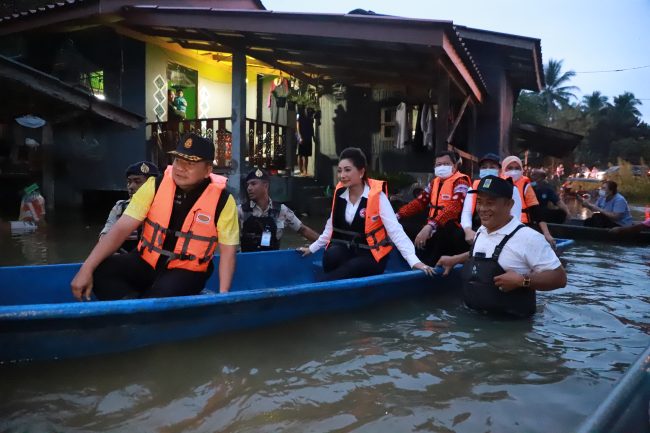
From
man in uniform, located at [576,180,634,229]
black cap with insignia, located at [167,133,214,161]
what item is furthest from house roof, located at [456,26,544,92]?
black cap with insignia, located at [167,133,214,161]

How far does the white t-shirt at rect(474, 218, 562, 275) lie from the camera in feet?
12.6

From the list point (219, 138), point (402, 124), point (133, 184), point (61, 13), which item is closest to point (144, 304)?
point (133, 184)

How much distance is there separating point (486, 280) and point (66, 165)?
10.4 metres

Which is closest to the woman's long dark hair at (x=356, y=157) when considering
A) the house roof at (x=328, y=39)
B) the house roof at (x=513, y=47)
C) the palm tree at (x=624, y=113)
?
the house roof at (x=328, y=39)

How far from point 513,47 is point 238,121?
730 cm

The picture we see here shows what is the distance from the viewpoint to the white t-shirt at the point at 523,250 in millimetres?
3848

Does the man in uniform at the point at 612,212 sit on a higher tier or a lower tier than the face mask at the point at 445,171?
lower

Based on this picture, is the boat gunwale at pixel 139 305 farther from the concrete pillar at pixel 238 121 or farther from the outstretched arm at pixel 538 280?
the concrete pillar at pixel 238 121

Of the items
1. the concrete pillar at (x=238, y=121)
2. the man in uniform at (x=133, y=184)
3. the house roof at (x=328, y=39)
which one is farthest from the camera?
the concrete pillar at (x=238, y=121)

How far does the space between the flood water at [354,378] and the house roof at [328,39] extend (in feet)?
13.6

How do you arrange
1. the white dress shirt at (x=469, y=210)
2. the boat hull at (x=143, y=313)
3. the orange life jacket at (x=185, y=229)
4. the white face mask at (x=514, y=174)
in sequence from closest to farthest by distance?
the boat hull at (x=143, y=313) < the orange life jacket at (x=185, y=229) < the white dress shirt at (x=469, y=210) < the white face mask at (x=514, y=174)

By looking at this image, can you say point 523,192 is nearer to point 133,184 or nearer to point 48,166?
point 133,184

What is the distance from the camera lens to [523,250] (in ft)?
12.8

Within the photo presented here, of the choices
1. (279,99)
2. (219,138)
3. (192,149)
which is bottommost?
(192,149)
